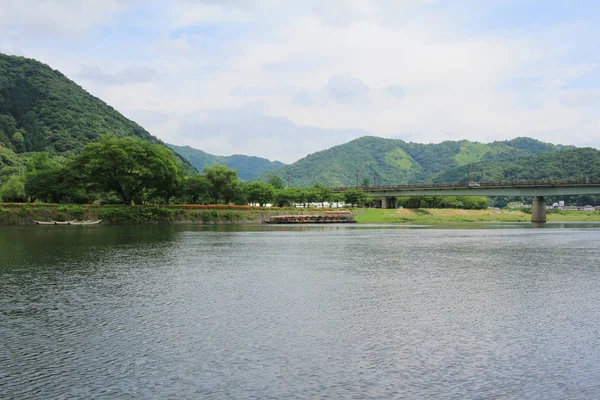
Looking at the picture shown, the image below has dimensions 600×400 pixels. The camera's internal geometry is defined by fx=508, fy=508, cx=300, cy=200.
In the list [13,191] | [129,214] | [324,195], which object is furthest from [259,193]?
[13,191]

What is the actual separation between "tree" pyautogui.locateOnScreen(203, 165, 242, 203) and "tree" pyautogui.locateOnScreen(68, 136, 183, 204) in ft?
60.2

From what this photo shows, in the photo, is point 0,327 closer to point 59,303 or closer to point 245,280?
point 59,303

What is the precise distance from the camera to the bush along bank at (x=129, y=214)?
316ft

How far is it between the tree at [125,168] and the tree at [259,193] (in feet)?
124

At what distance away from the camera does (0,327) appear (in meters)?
20.4

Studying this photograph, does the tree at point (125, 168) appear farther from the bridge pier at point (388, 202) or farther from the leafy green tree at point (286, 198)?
the bridge pier at point (388, 202)

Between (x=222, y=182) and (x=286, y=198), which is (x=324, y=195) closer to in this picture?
(x=286, y=198)

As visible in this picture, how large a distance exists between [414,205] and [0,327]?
156489 millimetres

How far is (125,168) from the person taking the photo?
105875mm

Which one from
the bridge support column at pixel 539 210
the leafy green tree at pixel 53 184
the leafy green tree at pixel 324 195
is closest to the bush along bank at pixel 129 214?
the leafy green tree at pixel 53 184

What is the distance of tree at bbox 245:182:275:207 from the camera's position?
149m

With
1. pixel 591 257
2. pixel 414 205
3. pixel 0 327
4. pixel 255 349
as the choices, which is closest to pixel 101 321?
pixel 0 327

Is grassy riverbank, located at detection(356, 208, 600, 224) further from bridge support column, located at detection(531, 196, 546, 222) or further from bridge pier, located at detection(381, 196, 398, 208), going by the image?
bridge pier, located at detection(381, 196, 398, 208)

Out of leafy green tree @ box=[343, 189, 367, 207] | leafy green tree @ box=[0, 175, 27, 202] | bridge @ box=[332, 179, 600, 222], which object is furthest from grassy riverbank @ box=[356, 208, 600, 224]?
leafy green tree @ box=[0, 175, 27, 202]
